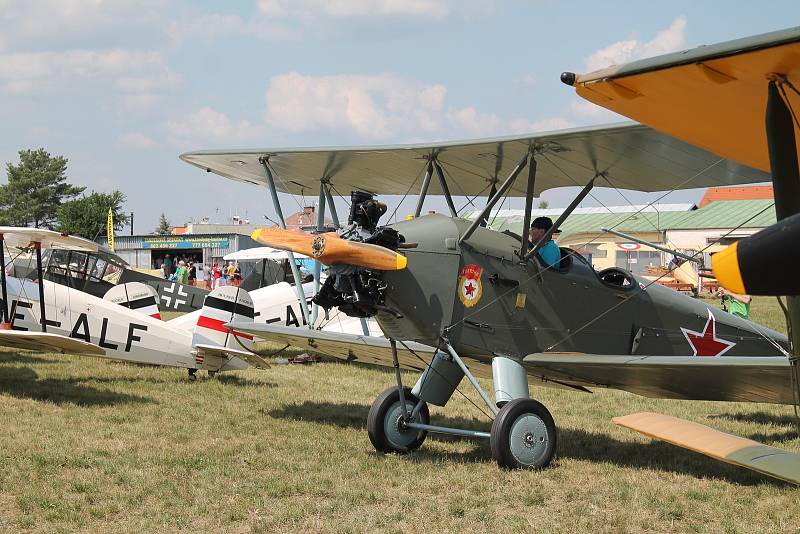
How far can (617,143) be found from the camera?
6.56m

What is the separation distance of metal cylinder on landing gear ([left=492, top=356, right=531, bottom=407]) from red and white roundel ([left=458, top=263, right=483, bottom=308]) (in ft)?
1.83

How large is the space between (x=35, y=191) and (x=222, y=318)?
76836 millimetres

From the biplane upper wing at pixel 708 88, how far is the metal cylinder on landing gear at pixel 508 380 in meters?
2.84

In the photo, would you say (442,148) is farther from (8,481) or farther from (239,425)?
(8,481)

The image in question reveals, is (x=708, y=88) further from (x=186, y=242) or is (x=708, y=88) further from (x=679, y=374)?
(x=186, y=242)

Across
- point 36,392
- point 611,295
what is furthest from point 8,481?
point 611,295

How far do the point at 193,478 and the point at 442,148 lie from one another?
12.2 ft

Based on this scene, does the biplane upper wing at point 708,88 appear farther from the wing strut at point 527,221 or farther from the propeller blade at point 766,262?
the wing strut at point 527,221

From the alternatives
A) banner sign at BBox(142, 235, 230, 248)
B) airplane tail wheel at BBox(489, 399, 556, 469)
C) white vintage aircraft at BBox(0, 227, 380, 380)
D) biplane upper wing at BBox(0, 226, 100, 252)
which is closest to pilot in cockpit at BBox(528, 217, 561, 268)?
airplane tail wheel at BBox(489, 399, 556, 469)

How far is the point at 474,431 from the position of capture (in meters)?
6.52

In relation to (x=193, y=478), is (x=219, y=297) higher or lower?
higher

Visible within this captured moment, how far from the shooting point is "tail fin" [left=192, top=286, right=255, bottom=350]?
10.9 metres

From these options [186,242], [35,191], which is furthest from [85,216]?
[186,242]

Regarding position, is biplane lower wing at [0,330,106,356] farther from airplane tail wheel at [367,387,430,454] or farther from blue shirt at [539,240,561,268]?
blue shirt at [539,240,561,268]
